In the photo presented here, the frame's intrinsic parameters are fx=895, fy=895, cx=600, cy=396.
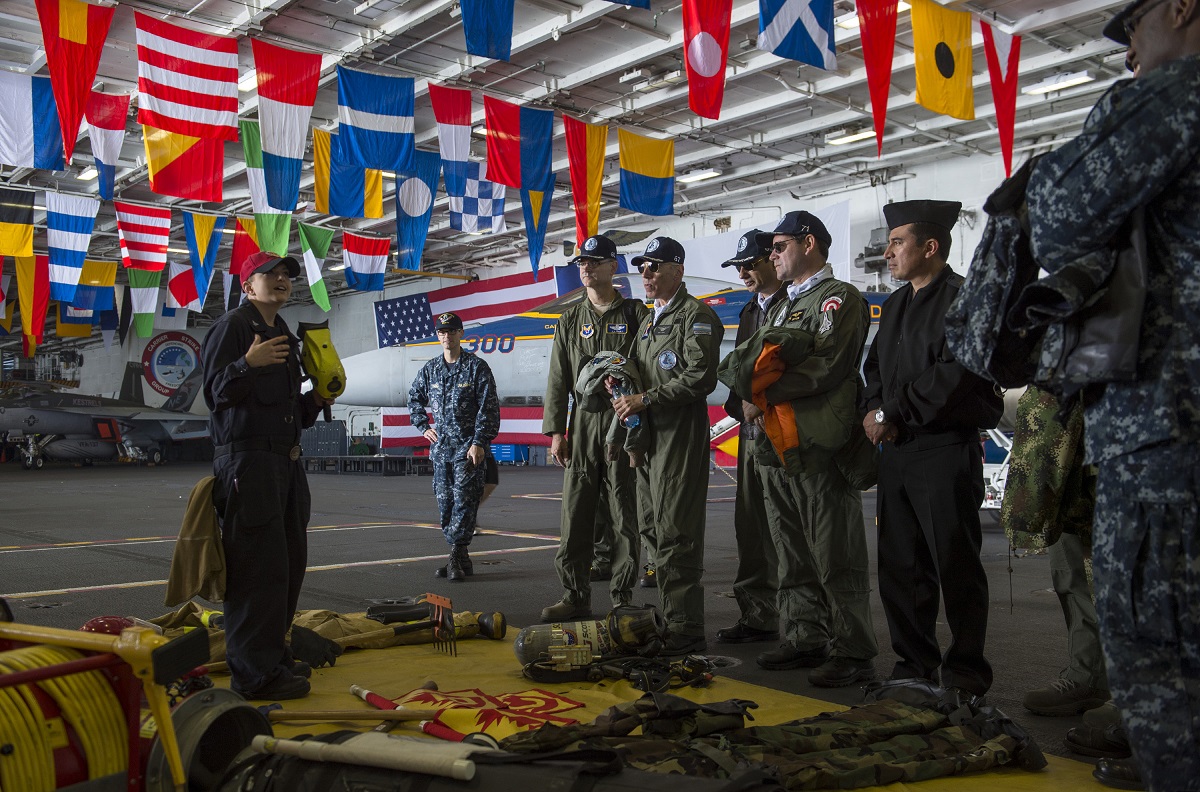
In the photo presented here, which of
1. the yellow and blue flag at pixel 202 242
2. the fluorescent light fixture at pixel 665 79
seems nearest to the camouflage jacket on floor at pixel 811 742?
the fluorescent light fixture at pixel 665 79

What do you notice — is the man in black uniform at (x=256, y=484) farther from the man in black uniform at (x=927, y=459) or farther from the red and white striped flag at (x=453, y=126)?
the red and white striped flag at (x=453, y=126)

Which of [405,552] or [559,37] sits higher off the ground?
[559,37]

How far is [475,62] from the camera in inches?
523

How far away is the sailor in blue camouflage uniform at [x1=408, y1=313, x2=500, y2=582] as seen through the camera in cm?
612

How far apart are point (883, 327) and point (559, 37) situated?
10205 mm

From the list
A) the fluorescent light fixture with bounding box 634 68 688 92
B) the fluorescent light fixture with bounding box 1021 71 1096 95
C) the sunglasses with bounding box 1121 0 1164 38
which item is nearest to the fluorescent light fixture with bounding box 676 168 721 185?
the fluorescent light fixture with bounding box 634 68 688 92

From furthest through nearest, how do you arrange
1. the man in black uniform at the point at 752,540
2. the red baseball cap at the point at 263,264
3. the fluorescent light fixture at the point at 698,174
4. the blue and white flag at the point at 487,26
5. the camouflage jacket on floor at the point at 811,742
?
the fluorescent light fixture at the point at 698,174, the blue and white flag at the point at 487,26, the man in black uniform at the point at 752,540, the red baseball cap at the point at 263,264, the camouflage jacket on floor at the point at 811,742

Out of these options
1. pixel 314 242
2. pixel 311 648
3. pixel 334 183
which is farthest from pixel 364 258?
pixel 311 648

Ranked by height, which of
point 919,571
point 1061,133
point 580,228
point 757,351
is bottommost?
point 919,571

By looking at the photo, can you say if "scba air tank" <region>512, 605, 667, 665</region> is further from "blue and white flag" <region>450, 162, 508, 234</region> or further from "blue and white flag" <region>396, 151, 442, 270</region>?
"blue and white flag" <region>450, 162, 508, 234</region>

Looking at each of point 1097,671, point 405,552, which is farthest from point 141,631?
point 405,552

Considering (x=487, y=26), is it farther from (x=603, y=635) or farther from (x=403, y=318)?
(x=403, y=318)

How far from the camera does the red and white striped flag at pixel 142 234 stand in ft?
52.1

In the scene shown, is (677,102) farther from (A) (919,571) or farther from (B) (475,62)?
(A) (919,571)
